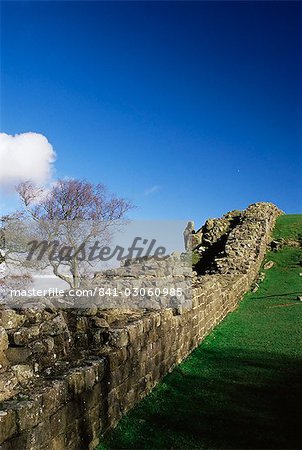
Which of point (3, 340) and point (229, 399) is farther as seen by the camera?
point (229, 399)

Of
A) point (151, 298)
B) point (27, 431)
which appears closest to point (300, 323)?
point (151, 298)

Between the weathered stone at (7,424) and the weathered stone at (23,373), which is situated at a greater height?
the weathered stone at (23,373)

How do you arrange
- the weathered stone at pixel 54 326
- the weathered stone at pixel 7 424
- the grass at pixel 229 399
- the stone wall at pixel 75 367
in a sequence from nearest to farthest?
the weathered stone at pixel 7 424, the stone wall at pixel 75 367, the weathered stone at pixel 54 326, the grass at pixel 229 399


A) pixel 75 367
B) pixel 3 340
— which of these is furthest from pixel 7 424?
pixel 75 367

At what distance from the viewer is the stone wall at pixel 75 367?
3938 mm

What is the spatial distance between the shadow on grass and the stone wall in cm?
32

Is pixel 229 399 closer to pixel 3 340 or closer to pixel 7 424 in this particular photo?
pixel 3 340

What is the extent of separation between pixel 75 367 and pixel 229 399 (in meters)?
3.34

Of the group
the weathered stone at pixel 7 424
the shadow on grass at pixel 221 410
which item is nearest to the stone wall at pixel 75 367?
the weathered stone at pixel 7 424

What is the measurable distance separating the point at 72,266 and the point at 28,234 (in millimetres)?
3615

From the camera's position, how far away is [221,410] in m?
6.43

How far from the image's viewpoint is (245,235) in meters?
28.2

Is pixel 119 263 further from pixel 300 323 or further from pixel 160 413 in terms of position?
pixel 160 413

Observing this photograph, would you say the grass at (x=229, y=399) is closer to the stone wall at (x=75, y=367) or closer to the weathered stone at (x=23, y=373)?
the stone wall at (x=75, y=367)
